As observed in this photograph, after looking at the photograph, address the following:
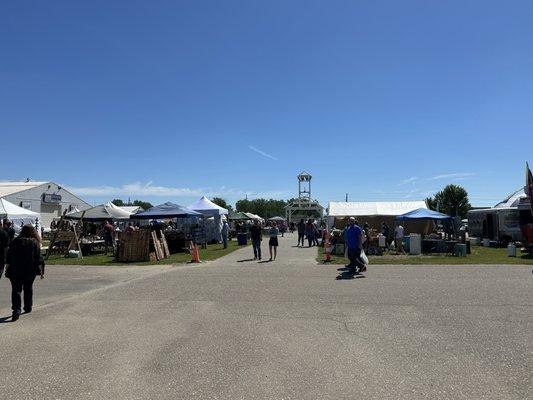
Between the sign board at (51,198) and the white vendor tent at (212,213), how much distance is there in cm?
2857

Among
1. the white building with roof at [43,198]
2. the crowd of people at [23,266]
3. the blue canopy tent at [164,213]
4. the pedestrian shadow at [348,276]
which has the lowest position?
the pedestrian shadow at [348,276]

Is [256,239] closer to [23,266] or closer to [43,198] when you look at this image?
[23,266]

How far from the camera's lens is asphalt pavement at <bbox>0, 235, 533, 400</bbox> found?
5105mm

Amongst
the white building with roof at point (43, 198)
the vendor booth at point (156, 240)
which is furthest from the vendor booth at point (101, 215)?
the white building with roof at point (43, 198)

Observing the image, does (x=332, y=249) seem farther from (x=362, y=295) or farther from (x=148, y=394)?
(x=148, y=394)

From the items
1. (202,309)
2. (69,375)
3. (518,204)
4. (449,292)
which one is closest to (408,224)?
(518,204)

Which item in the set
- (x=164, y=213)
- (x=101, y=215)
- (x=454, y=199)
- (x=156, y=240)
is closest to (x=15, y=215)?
→ (x=101, y=215)

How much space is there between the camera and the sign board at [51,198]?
184 ft

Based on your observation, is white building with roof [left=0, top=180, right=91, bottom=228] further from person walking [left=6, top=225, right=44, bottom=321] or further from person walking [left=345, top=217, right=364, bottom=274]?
person walking [left=6, top=225, right=44, bottom=321]

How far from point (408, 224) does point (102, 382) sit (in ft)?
107

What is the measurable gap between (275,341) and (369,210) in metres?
31.2

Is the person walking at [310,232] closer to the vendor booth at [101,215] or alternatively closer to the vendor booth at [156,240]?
the vendor booth at [156,240]

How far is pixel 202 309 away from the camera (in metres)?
9.47

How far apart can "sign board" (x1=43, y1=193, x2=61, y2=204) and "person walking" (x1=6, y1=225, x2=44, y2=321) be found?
5073cm
